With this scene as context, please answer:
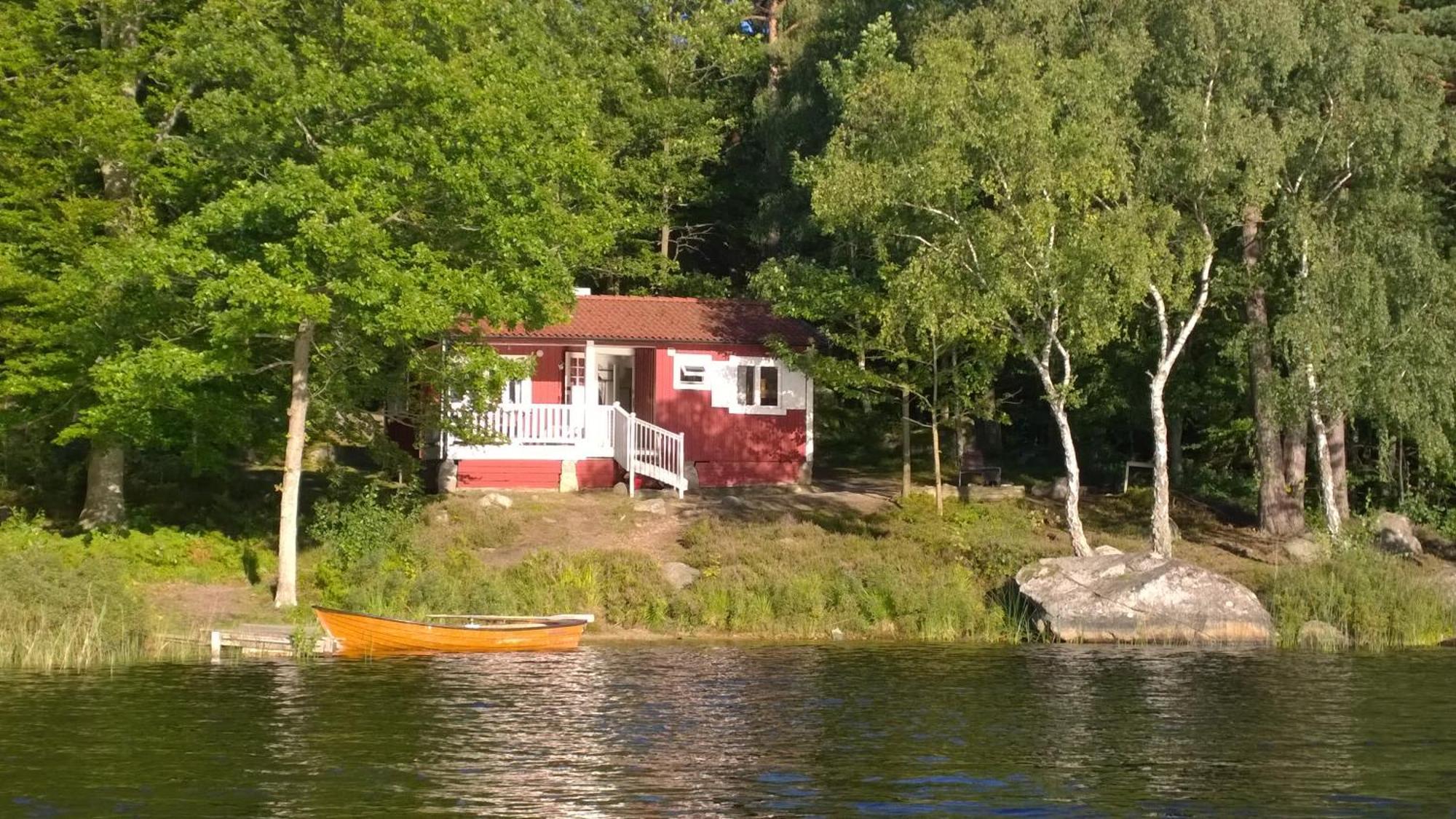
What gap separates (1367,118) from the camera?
2864 centimetres

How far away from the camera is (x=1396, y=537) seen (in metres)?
31.2

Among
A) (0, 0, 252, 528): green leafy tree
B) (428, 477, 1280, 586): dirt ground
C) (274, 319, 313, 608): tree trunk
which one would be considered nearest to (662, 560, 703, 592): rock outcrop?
(428, 477, 1280, 586): dirt ground

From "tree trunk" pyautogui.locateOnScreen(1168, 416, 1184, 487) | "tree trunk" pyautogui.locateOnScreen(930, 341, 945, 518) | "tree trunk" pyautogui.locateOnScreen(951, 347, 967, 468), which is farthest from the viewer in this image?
"tree trunk" pyautogui.locateOnScreen(1168, 416, 1184, 487)

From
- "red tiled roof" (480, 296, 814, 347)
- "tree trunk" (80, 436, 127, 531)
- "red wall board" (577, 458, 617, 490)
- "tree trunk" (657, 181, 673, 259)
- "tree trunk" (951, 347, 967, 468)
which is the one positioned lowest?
"tree trunk" (80, 436, 127, 531)

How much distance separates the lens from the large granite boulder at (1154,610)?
26141 mm

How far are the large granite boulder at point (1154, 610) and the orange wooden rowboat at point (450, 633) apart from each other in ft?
26.3

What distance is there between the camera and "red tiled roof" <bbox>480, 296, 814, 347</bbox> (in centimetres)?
3541

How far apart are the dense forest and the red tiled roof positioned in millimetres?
2178

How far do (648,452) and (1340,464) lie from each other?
14967 mm

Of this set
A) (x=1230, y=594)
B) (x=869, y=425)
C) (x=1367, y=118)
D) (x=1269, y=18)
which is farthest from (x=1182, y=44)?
(x=869, y=425)

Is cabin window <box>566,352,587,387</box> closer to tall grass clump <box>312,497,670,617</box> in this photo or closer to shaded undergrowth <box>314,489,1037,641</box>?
shaded undergrowth <box>314,489,1037,641</box>

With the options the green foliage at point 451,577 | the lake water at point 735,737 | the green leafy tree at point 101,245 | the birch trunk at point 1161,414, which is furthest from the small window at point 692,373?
the lake water at point 735,737

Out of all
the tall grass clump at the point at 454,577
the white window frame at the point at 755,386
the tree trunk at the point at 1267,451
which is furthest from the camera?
the white window frame at the point at 755,386

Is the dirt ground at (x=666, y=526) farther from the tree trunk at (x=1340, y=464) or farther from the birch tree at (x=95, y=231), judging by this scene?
the birch tree at (x=95, y=231)
